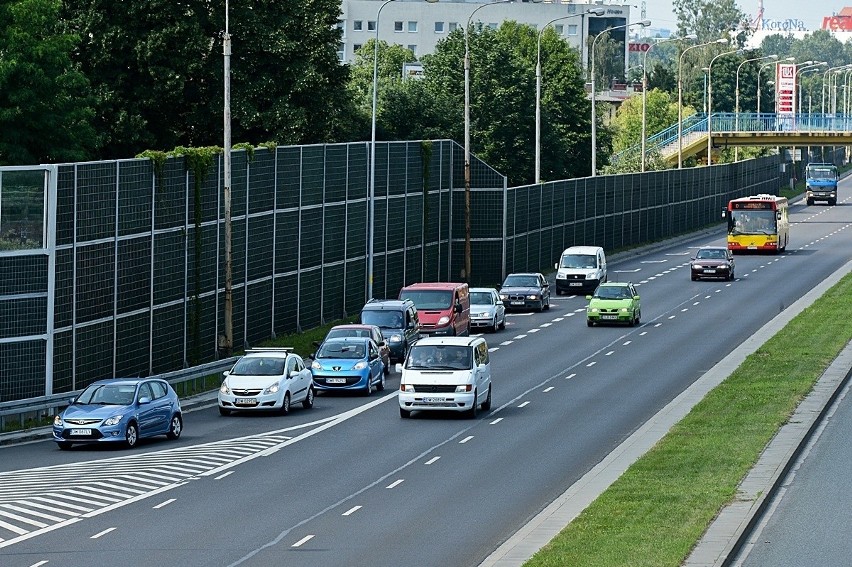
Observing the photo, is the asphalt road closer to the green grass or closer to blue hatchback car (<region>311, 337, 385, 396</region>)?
blue hatchback car (<region>311, 337, 385, 396</region>)

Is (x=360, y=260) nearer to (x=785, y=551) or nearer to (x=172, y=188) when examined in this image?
(x=172, y=188)

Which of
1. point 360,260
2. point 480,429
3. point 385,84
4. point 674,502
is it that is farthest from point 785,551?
point 385,84

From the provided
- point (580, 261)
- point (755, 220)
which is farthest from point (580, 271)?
point (755, 220)

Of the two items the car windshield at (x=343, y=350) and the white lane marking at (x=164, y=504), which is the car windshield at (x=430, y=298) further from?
the white lane marking at (x=164, y=504)

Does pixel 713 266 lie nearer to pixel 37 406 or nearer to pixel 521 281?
pixel 521 281

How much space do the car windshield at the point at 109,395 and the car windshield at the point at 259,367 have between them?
17.7 ft

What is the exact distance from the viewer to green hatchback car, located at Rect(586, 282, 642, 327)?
61312 millimetres

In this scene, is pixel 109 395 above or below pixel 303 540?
above

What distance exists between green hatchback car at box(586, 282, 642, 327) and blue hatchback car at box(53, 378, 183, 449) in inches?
1050

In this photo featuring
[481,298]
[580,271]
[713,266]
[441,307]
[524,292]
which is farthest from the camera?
[713,266]

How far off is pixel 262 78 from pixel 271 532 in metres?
50.2

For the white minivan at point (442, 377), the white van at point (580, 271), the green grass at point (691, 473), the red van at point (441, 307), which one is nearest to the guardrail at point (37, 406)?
the white minivan at point (442, 377)

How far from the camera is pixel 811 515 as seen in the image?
→ 86.2 ft

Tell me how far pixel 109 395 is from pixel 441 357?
26.3ft
